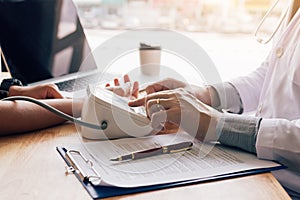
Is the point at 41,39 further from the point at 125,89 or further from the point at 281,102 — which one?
the point at 281,102

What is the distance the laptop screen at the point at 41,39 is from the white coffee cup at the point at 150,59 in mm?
187

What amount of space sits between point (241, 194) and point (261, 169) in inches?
4.4

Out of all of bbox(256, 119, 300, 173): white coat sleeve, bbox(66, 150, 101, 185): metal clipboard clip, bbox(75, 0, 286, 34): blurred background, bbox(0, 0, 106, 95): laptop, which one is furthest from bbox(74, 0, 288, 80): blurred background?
bbox(66, 150, 101, 185): metal clipboard clip

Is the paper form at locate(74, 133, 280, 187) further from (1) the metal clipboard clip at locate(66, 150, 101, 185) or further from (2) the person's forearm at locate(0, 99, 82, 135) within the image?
(2) the person's forearm at locate(0, 99, 82, 135)

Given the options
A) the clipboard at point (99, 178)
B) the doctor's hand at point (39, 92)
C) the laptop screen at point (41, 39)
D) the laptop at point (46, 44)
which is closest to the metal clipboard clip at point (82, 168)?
the clipboard at point (99, 178)

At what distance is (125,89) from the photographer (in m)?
1.06

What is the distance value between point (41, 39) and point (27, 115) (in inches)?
23.6

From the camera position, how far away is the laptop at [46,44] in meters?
1.33

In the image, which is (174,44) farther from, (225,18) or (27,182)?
(27,182)

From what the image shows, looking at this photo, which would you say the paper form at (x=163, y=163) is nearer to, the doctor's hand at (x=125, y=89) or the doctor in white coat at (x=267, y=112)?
the doctor in white coat at (x=267, y=112)

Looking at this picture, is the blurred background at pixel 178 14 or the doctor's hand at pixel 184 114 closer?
the doctor's hand at pixel 184 114

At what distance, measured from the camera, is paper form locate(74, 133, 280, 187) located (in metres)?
0.68

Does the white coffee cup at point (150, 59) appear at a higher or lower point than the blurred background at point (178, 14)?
lower

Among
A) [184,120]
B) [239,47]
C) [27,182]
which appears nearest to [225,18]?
[239,47]
